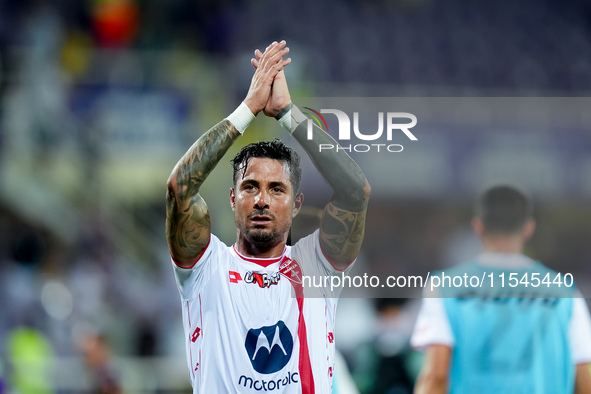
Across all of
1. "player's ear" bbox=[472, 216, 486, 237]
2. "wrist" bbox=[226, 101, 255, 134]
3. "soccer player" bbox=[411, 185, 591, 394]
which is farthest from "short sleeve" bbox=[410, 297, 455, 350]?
"wrist" bbox=[226, 101, 255, 134]

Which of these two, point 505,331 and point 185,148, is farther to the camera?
point 185,148

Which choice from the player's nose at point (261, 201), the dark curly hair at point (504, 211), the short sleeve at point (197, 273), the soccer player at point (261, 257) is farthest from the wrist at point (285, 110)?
the dark curly hair at point (504, 211)

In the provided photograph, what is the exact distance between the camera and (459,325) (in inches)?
166

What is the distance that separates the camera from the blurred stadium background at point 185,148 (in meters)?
5.11

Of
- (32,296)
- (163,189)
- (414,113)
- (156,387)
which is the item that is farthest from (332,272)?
(163,189)

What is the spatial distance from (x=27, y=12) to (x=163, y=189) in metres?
4.36

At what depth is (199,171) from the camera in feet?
13.3

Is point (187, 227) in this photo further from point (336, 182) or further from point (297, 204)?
point (336, 182)

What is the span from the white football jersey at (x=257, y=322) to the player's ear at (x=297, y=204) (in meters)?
0.20

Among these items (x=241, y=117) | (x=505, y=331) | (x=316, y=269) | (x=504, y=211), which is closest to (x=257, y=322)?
(x=316, y=269)

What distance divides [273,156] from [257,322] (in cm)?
94

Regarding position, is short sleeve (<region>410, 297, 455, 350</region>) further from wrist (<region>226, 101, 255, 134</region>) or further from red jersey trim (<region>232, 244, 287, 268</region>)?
wrist (<region>226, 101, 255, 134</region>)

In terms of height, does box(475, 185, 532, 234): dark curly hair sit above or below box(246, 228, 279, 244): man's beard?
above

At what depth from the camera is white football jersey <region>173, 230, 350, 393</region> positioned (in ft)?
13.4
